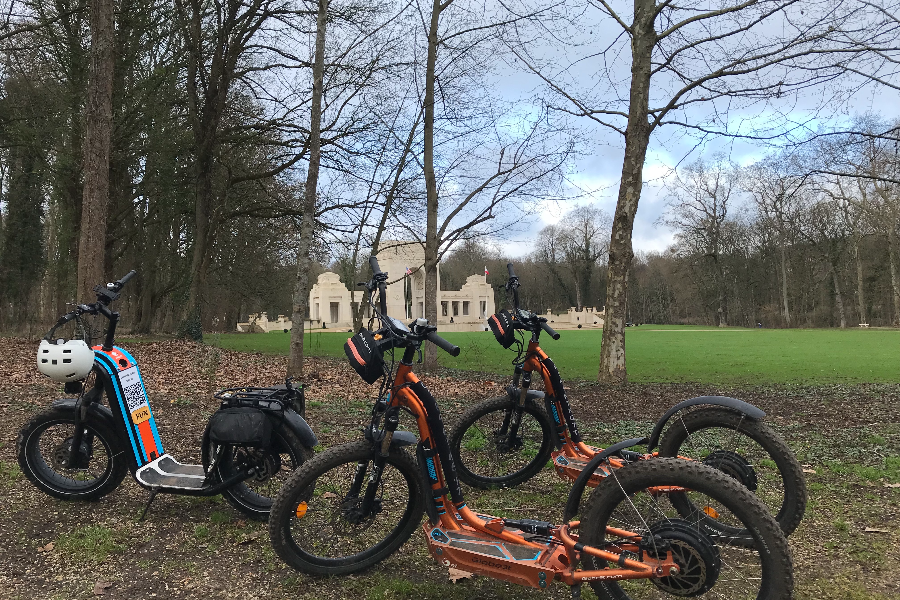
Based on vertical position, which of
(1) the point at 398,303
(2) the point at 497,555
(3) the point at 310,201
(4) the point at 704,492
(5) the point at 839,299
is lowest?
(2) the point at 497,555

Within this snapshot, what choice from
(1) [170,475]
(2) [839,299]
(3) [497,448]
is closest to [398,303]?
(2) [839,299]

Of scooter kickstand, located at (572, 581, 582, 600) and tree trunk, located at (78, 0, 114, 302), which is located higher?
tree trunk, located at (78, 0, 114, 302)

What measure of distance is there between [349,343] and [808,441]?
540 centimetres

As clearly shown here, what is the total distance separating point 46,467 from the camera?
4.09 metres

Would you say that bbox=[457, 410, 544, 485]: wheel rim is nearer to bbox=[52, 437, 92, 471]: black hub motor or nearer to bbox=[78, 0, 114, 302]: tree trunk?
bbox=[52, 437, 92, 471]: black hub motor

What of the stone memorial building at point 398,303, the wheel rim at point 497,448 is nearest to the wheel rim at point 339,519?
the wheel rim at point 497,448

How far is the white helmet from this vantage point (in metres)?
3.63

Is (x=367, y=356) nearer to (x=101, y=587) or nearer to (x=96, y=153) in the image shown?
(x=101, y=587)

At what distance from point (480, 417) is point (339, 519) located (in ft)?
4.95

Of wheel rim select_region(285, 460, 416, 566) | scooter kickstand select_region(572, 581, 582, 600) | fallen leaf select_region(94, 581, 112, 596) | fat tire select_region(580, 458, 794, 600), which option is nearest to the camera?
fat tire select_region(580, 458, 794, 600)

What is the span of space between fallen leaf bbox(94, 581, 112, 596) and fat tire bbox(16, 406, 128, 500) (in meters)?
1.18

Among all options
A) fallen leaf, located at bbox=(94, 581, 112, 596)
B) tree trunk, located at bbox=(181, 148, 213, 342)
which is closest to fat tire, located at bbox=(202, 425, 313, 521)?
fallen leaf, located at bbox=(94, 581, 112, 596)

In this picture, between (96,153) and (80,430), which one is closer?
(80,430)

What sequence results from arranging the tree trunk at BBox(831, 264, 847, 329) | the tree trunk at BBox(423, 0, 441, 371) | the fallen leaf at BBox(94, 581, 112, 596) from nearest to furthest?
the fallen leaf at BBox(94, 581, 112, 596) → the tree trunk at BBox(423, 0, 441, 371) → the tree trunk at BBox(831, 264, 847, 329)
